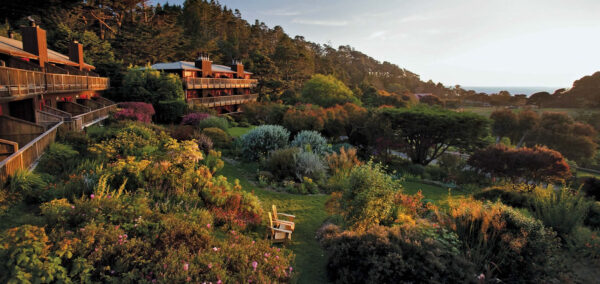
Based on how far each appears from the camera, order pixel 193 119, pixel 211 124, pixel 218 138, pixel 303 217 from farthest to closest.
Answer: pixel 193 119
pixel 211 124
pixel 218 138
pixel 303 217

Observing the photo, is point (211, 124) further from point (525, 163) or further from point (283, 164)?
point (525, 163)

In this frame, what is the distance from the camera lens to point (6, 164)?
713 cm

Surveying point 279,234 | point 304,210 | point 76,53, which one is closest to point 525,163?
point 304,210

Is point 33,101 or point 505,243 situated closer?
point 505,243

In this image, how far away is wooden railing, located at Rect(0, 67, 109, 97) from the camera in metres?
11.8

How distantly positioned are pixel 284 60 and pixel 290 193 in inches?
2122

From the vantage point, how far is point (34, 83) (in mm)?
14500

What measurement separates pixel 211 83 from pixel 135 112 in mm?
16968

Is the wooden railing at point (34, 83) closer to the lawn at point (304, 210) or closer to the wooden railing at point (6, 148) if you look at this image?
the wooden railing at point (6, 148)

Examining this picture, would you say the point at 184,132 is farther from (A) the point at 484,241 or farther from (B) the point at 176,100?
(A) the point at 484,241

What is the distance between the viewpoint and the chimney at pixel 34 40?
59.4 feet

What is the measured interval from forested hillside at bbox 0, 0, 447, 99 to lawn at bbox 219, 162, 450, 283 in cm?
1463

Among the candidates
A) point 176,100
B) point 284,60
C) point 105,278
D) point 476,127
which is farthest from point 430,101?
point 105,278

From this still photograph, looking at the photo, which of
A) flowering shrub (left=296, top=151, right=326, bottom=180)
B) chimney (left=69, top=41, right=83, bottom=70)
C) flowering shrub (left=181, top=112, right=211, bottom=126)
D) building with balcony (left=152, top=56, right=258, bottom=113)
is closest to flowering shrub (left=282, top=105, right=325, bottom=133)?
flowering shrub (left=181, top=112, right=211, bottom=126)
